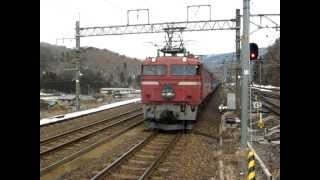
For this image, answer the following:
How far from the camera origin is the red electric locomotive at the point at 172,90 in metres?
17.7

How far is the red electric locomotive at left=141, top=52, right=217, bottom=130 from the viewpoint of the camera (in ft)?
58.2

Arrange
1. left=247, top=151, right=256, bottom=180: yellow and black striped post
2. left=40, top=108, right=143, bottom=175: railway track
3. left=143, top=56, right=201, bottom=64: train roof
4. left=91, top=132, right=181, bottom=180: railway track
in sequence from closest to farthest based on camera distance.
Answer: left=247, top=151, right=256, bottom=180: yellow and black striped post
left=91, top=132, right=181, bottom=180: railway track
left=40, top=108, right=143, bottom=175: railway track
left=143, top=56, right=201, bottom=64: train roof

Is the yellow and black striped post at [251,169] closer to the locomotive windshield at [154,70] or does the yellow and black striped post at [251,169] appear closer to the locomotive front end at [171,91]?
the locomotive front end at [171,91]

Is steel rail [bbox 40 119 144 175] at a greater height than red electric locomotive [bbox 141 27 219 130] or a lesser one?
lesser

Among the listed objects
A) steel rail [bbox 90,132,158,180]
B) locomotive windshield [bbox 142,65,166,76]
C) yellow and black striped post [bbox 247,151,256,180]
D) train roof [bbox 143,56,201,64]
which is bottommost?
steel rail [bbox 90,132,158,180]

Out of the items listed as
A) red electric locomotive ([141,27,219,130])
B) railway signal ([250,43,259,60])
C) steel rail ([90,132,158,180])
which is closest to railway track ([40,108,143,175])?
steel rail ([90,132,158,180])

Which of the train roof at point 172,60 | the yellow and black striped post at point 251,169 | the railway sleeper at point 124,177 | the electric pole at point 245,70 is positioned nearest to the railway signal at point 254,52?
the electric pole at point 245,70

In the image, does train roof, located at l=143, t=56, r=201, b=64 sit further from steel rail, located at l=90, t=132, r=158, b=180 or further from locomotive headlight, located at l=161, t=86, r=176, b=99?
steel rail, located at l=90, t=132, r=158, b=180

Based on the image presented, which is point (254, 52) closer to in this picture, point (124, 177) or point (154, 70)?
point (124, 177)

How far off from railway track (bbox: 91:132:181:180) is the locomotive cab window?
3064mm
